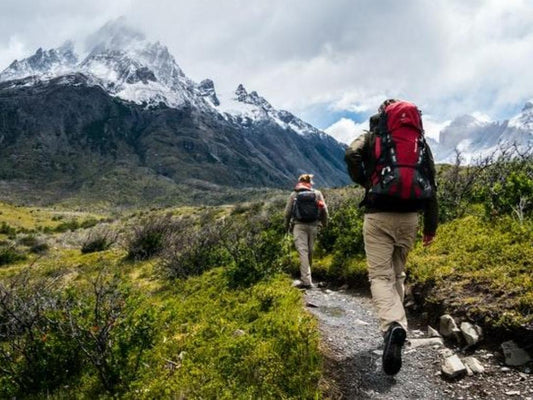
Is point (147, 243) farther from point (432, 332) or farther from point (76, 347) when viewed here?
point (432, 332)

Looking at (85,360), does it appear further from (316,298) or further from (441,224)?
(441,224)

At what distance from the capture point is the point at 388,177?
5.36 m

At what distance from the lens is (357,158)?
5.68m

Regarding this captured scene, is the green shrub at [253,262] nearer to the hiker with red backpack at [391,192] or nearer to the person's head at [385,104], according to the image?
the hiker with red backpack at [391,192]

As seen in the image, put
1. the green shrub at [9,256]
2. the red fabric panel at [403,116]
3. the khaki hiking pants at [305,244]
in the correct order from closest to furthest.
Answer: the red fabric panel at [403,116]
the khaki hiking pants at [305,244]
the green shrub at [9,256]

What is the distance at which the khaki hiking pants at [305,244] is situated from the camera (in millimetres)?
10828

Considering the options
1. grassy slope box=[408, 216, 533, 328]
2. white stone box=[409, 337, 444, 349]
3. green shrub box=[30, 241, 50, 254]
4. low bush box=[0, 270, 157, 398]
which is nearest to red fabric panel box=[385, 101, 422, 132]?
grassy slope box=[408, 216, 533, 328]

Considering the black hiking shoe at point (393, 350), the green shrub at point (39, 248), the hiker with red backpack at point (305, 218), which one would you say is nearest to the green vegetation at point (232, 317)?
the hiker with red backpack at point (305, 218)

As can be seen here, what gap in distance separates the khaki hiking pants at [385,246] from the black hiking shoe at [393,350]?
0.35m

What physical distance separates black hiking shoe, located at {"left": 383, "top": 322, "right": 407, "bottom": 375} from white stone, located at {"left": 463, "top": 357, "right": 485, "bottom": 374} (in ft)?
3.15

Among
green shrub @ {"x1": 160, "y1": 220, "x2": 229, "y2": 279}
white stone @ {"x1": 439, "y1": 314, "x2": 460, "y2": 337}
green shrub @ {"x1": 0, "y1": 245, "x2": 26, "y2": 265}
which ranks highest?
green shrub @ {"x1": 160, "y1": 220, "x2": 229, "y2": 279}

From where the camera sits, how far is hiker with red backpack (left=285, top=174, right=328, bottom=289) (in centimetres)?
1088

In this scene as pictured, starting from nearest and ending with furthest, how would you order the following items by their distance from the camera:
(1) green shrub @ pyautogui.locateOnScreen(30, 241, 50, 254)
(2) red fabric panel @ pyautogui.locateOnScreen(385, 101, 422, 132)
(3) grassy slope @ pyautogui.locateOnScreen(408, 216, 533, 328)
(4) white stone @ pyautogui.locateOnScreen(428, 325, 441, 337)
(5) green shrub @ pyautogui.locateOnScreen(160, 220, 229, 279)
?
1. (2) red fabric panel @ pyautogui.locateOnScreen(385, 101, 422, 132)
2. (3) grassy slope @ pyautogui.locateOnScreen(408, 216, 533, 328)
3. (4) white stone @ pyautogui.locateOnScreen(428, 325, 441, 337)
4. (5) green shrub @ pyautogui.locateOnScreen(160, 220, 229, 279)
5. (1) green shrub @ pyautogui.locateOnScreen(30, 241, 50, 254)

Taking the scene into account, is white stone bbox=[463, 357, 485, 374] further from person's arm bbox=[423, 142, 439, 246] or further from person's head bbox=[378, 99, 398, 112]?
person's head bbox=[378, 99, 398, 112]
